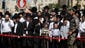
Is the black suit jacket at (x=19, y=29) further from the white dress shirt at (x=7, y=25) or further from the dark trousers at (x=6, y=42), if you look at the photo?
the white dress shirt at (x=7, y=25)

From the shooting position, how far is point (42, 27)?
61.0ft

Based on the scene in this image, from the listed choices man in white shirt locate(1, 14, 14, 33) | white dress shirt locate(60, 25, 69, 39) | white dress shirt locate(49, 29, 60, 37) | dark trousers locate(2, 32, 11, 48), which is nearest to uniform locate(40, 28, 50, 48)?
white dress shirt locate(49, 29, 60, 37)

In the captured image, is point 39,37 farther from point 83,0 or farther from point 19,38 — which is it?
point 83,0

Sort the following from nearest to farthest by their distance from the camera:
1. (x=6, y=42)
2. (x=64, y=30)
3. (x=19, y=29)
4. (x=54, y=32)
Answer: (x=64, y=30), (x=54, y=32), (x=19, y=29), (x=6, y=42)

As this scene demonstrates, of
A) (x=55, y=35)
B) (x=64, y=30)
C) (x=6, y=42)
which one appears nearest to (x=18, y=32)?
(x=6, y=42)

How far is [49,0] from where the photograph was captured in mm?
46750

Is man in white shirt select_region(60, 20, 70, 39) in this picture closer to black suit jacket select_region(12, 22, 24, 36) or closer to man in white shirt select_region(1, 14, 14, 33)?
black suit jacket select_region(12, 22, 24, 36)

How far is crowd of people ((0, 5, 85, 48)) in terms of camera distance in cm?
1828

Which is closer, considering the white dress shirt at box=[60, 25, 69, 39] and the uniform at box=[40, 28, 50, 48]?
the white dress shirt at box=[60, 25, 69, 39]

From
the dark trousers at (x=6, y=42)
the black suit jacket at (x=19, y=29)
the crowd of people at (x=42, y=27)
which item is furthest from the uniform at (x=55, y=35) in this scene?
the dark trousers at (x=6, y=42)

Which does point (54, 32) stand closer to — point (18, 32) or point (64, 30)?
point (64, 30)

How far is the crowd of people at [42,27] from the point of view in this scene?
18.3 meters

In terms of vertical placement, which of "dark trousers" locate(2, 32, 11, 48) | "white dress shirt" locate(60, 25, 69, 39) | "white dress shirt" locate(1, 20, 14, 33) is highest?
A: "white dress shirt" locate(60, 25, 69, 39)

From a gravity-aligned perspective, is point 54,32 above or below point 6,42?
above
